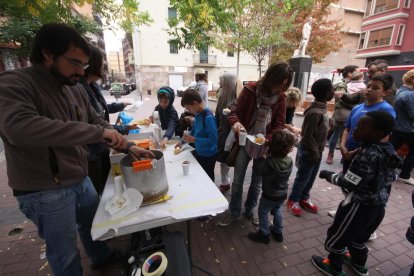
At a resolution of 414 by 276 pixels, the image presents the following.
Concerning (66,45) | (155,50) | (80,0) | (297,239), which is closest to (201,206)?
(66,45)

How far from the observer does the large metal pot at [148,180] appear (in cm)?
148

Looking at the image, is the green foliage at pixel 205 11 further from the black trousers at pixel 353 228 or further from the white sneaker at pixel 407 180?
the white sneaker at pixel 407 180

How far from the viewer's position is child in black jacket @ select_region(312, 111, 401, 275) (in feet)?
5.68

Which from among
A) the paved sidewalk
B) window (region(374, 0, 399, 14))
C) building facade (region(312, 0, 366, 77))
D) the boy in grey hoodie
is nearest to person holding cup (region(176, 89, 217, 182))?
the boy in grey hoodie

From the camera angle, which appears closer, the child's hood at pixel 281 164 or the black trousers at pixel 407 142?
the child's hood at pixel 281 164

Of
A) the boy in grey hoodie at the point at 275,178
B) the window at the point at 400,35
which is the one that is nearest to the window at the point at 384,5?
the window at the point at 400,35

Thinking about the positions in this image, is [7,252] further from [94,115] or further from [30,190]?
[94,115]

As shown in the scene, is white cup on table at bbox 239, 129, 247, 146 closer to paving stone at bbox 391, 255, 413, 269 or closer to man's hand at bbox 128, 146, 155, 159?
man's hand at bbox 128, 146, 155, 159

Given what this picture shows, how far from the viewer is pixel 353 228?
1.85 m

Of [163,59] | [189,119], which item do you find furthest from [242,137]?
[163,59]

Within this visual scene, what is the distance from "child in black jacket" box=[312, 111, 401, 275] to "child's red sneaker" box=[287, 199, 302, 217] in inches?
40.2

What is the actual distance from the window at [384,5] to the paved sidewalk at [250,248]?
81.5ft

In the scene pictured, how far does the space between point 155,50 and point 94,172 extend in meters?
24.9

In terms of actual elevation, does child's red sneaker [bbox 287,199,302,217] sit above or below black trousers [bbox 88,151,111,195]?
below
